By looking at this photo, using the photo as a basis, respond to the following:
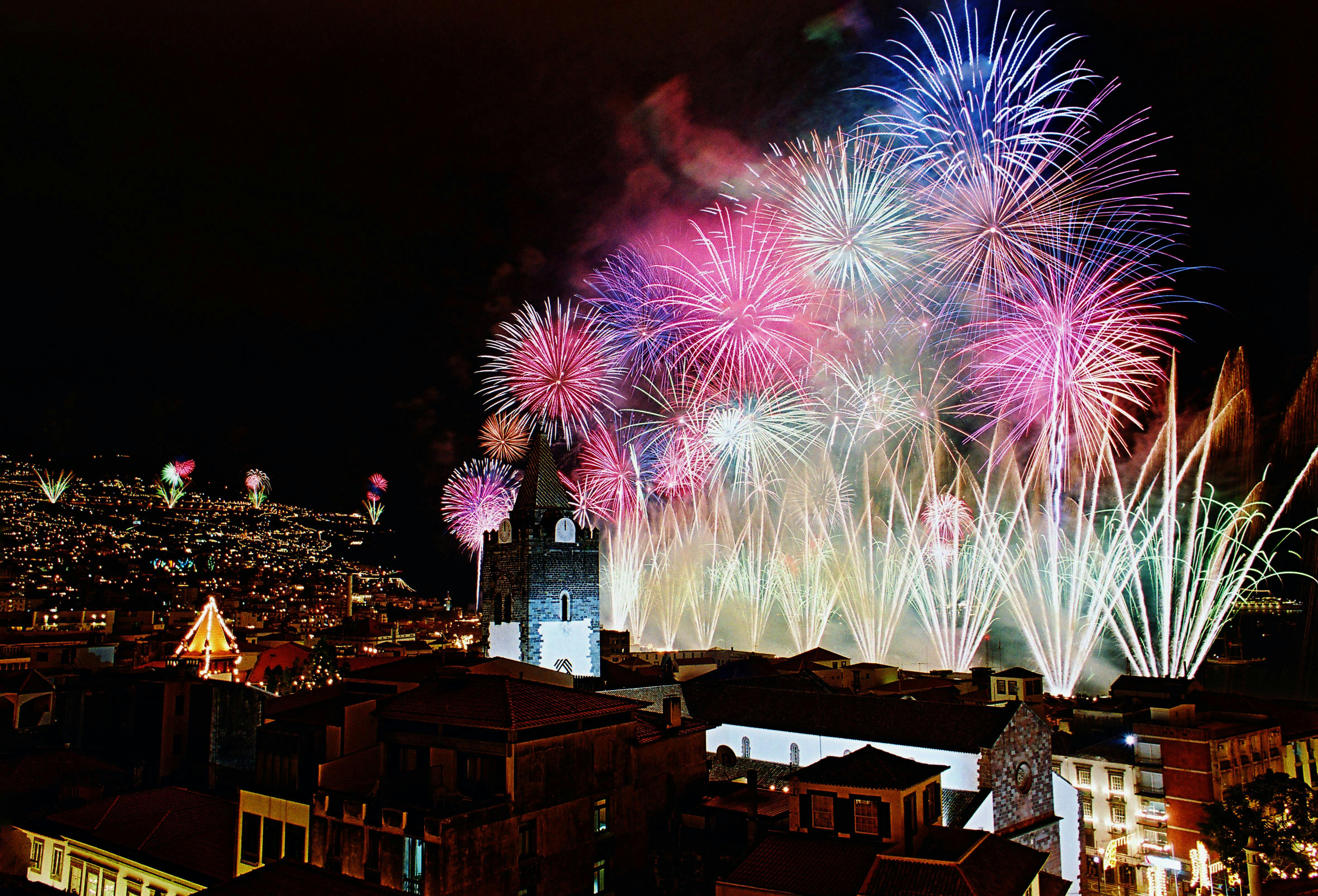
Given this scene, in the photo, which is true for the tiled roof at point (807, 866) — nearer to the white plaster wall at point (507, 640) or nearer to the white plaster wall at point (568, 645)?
the white plaster wall at point (568, 645)

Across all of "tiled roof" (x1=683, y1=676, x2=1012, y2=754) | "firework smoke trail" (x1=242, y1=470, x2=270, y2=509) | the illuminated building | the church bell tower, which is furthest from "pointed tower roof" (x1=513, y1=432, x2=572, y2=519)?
"firework smoke trail" (x1=242, y1=470, x2=270, y2=509)

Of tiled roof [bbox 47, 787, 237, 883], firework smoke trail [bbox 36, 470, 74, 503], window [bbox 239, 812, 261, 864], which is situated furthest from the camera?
firework smoke trail [bbox 36, 470, 74, 503]

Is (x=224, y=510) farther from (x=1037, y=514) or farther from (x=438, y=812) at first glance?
(x=438, y=812)

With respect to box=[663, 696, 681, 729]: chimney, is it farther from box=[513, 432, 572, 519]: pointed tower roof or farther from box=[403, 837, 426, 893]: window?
box=[513, 432, 572, 519]: pointed tower roof

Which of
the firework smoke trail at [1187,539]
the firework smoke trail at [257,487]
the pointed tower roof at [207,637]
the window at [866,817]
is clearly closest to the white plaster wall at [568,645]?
the pointed tower roof at [207,637]

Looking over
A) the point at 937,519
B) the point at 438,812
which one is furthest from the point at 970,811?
the point at 937,519

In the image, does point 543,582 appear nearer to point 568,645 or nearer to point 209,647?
point 568,645

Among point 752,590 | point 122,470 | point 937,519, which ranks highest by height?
point 122,470
